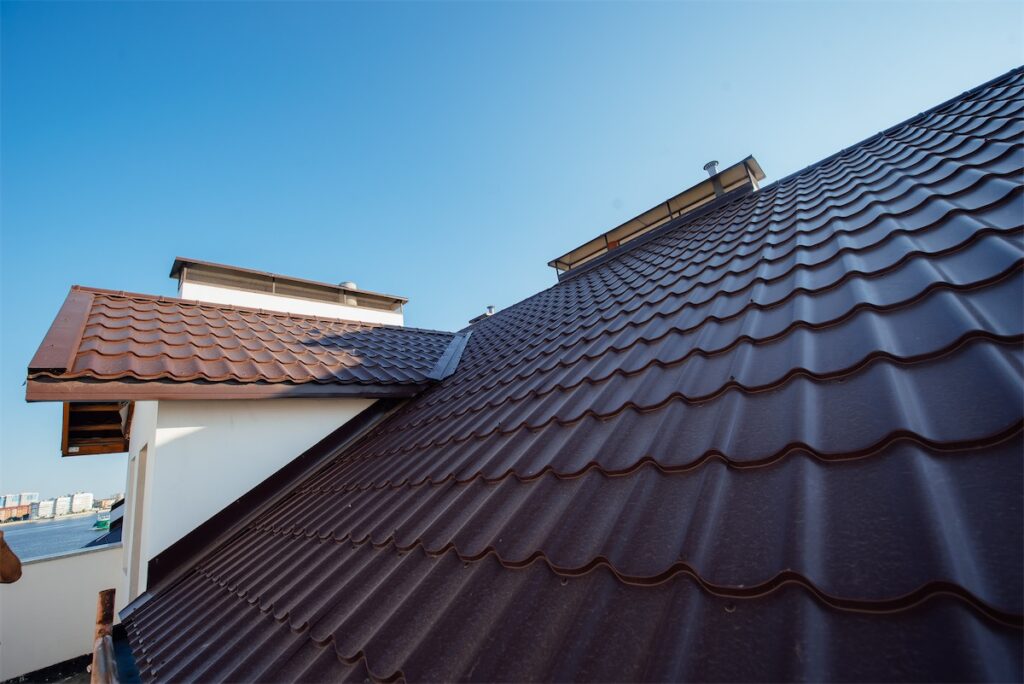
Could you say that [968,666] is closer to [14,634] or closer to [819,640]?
[819,640]

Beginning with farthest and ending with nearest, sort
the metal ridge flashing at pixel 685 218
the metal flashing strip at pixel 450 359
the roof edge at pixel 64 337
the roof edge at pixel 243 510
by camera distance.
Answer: the metal ridge flashing at pixel 685 218
the metal flashing strip at pixel 450 359
the roof edge at pixel 243 510
the roof edge at pixel 64 337

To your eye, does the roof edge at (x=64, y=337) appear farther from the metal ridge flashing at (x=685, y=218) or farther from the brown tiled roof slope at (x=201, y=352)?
the metal ridge flashing at (x=685, y=218)

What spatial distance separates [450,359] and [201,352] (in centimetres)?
289

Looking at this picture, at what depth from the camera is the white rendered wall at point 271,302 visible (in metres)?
13.7

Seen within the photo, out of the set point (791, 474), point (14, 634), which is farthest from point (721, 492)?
point (14, 634)

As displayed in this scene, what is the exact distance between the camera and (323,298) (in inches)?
650

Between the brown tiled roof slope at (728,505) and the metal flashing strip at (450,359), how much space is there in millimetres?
1941

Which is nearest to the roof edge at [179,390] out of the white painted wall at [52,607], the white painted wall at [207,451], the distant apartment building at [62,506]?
A: the white painted wall at [207,451]

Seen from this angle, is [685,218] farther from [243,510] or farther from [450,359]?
[243,510]

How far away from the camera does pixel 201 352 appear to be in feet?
12.9

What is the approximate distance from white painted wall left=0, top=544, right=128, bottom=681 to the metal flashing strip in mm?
6133

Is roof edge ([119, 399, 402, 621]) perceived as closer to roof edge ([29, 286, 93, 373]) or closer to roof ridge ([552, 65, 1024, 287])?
roof edge ([29, 286, 93, 373])

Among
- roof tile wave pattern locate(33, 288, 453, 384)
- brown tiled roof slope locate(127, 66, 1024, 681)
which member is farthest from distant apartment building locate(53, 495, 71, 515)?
brown tiled roof slope locate(127, 66, 1024, 681)

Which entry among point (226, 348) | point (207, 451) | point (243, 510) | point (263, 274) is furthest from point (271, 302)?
point (243, 510)
